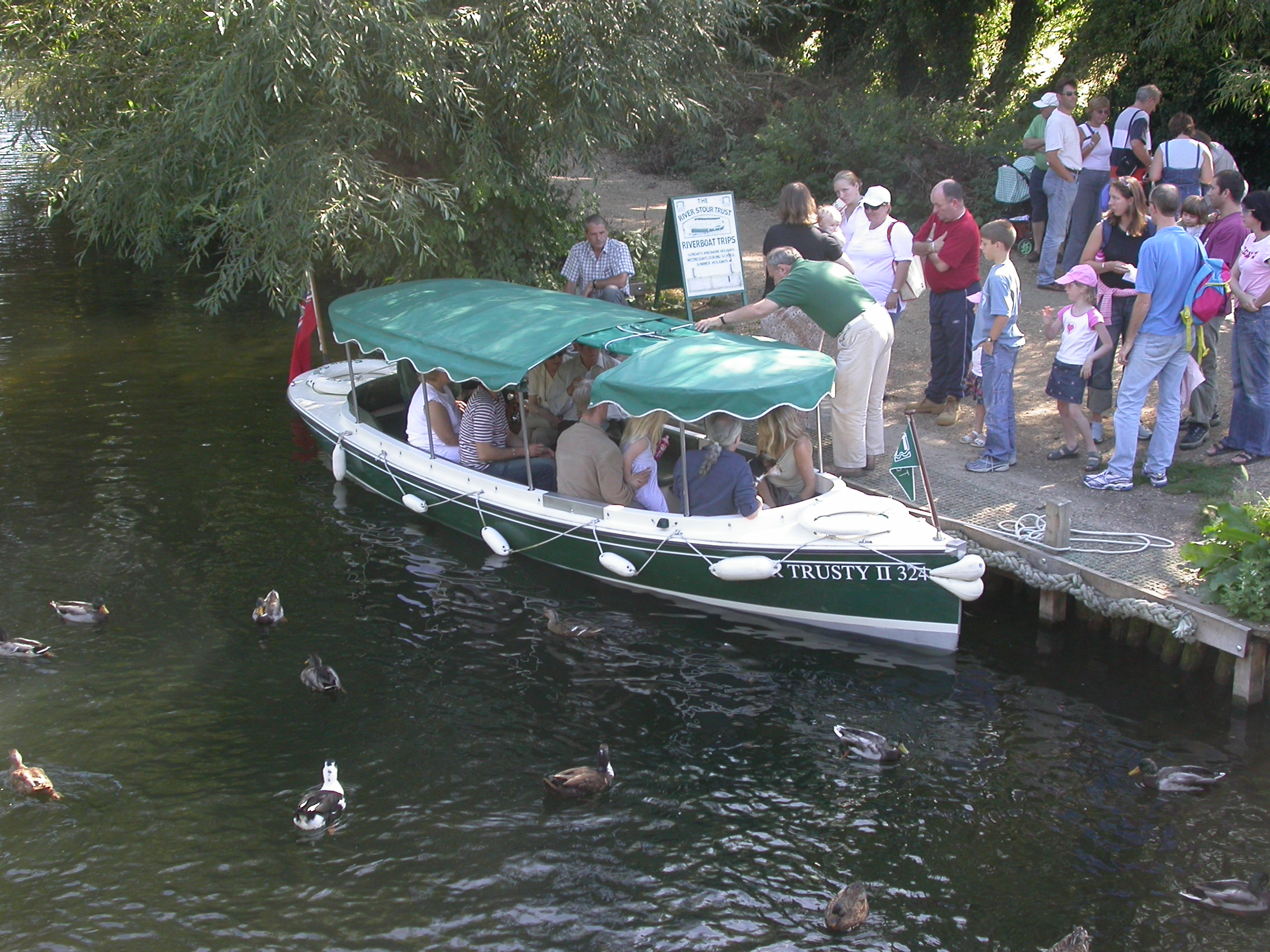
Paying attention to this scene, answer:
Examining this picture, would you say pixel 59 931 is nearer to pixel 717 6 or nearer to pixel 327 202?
pixel 327 202

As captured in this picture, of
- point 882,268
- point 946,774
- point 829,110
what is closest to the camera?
point 946,774

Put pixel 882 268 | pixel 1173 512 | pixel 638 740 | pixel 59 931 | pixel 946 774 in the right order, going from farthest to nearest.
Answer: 1. pixel 882 268
2. pixel 1173 512
3. pixel 638 740
4. pixel 946 774
5. pixel 59 931

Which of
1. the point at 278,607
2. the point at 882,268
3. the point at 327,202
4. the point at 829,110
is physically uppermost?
the point at 829,110

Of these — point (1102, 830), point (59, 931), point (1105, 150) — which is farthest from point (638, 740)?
point (1105, 150)

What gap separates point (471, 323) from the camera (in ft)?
32.5

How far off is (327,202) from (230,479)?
10.4 ft

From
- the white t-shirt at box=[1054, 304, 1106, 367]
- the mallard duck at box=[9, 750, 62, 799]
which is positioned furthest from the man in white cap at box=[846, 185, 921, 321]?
the mallard duck at box=[9, 750, 62, 799]

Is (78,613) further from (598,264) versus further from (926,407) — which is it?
(926,407)

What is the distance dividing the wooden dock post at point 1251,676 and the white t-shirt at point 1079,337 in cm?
296

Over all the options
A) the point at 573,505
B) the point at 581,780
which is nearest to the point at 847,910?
the point at 581,780

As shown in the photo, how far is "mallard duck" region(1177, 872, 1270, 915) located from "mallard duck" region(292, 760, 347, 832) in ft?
16.1

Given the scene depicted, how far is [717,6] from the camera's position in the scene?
45.3 ft

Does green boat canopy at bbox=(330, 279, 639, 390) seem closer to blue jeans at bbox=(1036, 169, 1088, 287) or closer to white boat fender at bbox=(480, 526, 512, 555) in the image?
white boat fender at bbox=(480, 526, 512, 555)

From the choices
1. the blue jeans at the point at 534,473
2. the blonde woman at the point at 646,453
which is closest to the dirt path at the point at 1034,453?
the blonde woman at the point at 646,453
